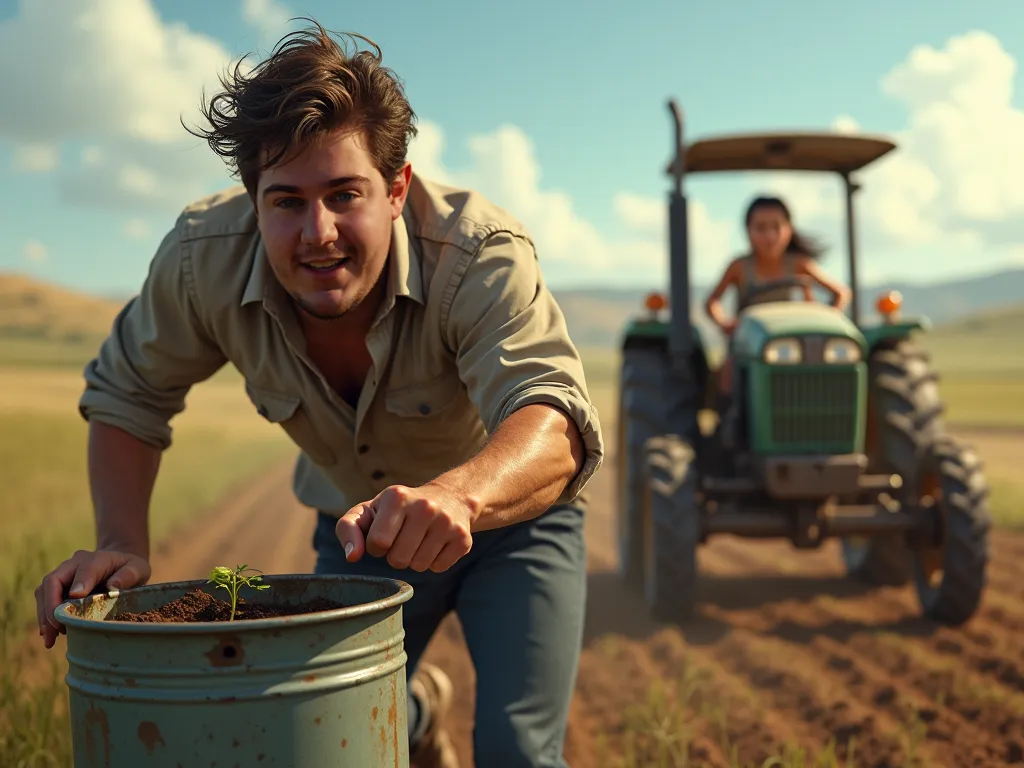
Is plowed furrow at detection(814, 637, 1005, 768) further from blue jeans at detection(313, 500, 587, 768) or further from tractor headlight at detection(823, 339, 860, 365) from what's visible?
blue jeans at detection(313, 500, 587, 768)

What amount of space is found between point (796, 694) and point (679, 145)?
299 centimetres

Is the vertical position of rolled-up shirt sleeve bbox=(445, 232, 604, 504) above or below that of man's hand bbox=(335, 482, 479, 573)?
above

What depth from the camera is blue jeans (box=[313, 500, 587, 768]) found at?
248cm

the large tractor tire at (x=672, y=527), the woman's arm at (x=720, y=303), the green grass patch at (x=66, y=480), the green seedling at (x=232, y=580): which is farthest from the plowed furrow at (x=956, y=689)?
the green grass patch at (x=66, y=480)

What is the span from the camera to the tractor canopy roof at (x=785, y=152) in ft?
21.1

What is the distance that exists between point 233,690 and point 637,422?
4.92 metres

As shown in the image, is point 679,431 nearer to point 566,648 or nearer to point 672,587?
point 672,587

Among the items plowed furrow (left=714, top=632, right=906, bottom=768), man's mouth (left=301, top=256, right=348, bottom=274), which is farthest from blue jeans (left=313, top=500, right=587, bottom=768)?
plowed furrow (left=714, top=632, right=906, bottom=768)

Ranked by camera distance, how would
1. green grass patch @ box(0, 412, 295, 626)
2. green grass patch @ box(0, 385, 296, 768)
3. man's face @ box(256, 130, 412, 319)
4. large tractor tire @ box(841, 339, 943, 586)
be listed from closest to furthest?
man's face @ box(256, 130, 412, 319), green grass patch @ box(0, 385, 296, 768), large tractor tire @ box(841, 339, 943, 586), green grass patch @ box(0, 412, 295, 626)

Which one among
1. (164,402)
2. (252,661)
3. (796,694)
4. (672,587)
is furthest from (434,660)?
(252,661)

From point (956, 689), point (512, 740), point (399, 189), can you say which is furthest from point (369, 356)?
point (956, 689)

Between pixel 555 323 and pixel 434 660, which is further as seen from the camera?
pixel 434 660

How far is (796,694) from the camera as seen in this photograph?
4691 mm

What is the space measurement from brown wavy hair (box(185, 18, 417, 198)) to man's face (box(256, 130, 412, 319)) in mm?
37
